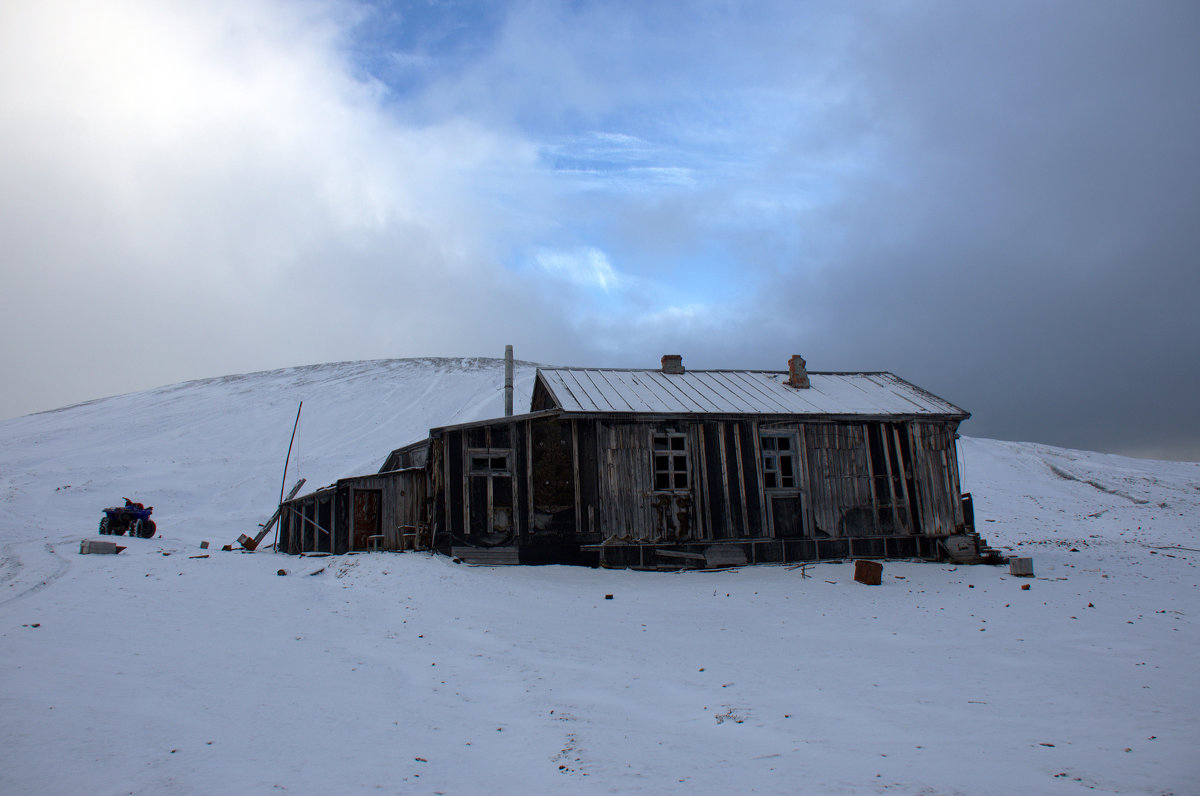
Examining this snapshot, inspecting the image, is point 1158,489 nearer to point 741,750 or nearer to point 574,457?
point 574,457

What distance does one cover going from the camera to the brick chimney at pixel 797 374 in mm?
21328

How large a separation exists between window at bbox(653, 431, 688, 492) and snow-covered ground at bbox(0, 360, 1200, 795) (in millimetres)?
2315

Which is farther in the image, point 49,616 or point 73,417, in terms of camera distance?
point 73,417

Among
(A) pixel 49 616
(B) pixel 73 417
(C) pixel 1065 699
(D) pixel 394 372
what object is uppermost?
(D) pixel 394 372

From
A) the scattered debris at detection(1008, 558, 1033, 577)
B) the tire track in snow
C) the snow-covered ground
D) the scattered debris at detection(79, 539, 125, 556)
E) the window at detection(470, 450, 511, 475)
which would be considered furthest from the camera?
the window at detection(470, 450, 511, 475)

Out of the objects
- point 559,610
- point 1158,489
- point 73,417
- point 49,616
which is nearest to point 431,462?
point 559,610

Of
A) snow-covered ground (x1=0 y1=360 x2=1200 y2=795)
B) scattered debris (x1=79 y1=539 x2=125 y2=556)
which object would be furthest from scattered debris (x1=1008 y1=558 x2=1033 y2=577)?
scattered debris (x1=79 y1=539 x2=125 y2=556)

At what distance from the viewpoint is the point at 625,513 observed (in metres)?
16.6

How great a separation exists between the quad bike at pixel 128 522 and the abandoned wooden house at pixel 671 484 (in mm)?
5060

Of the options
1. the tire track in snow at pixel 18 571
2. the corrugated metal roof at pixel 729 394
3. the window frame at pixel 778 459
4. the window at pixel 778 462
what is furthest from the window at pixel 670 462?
the tire track in snow at pixel 18 571

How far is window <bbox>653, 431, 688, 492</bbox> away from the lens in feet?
56.0

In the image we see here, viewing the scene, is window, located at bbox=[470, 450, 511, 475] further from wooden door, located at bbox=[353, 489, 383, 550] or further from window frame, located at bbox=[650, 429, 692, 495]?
wooden door, located at bbox=[353, 489, 383, 550]

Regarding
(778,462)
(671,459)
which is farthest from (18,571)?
(778,462)

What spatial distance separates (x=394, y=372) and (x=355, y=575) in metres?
50.6
